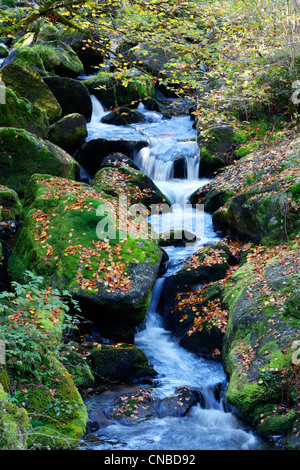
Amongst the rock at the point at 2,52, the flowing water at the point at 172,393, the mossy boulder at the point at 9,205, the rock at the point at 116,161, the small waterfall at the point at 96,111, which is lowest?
the flowing water at the point at 172,393

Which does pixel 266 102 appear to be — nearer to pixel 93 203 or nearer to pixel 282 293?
pixel 93 203

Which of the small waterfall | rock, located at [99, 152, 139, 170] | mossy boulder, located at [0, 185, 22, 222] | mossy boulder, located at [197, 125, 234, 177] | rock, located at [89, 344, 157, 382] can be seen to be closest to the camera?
rock, located at [89, 344, 157, 382]

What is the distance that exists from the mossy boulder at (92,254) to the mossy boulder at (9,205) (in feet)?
2.83

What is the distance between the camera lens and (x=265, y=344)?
5941mm

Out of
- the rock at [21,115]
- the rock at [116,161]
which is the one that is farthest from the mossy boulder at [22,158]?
the rock at [116,161]

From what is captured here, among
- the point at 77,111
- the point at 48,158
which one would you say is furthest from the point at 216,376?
the point at 77,111

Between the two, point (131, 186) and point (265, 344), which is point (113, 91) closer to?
point (131, 186)

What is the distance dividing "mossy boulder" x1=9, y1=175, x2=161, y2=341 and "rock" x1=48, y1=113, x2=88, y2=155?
497 centimetres

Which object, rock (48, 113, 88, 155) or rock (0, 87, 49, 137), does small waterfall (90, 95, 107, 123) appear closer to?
rock (48, 113, 88, 155)

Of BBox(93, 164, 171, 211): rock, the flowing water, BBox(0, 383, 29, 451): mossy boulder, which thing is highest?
BBox(93, 164, 171, 211): rock

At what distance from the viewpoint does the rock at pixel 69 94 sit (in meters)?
15.3

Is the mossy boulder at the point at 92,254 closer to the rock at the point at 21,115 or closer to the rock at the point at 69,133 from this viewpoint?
the rock at the point at 21,115

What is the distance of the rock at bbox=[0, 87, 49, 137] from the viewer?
11977 millimetres

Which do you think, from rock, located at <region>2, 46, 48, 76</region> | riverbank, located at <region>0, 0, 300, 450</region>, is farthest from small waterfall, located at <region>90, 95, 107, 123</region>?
rock, located at <region>2, 46, 48, 76</region>
